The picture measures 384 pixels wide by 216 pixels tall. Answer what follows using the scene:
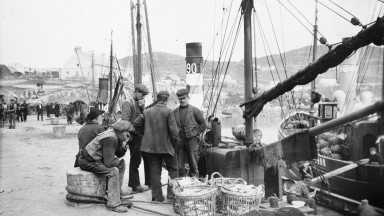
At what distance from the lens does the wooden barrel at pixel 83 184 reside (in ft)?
19.4

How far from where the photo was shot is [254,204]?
5.12m

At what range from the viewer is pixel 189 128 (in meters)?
6.79

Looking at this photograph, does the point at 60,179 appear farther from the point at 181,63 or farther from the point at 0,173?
the point at 181,63

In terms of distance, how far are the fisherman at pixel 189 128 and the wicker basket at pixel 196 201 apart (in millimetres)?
1480

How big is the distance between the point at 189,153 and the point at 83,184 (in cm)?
211

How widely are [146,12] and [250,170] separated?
40.9ft

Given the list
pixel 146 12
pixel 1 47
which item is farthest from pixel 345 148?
pixel 146 12

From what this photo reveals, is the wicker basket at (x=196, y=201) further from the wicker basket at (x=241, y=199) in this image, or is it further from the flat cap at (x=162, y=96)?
the flat cap at (x=162, y=96)

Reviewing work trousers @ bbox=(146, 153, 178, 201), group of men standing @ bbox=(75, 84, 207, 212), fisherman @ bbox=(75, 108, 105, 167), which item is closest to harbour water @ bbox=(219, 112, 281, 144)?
group of men standing @ bbox=(75, 84, 207, 212)

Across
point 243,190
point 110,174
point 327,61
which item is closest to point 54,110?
point 110,174

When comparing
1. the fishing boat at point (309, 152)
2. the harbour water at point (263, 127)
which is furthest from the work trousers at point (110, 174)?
the harbour water at point (263, 127)

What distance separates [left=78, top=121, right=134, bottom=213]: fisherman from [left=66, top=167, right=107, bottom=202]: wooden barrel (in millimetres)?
147

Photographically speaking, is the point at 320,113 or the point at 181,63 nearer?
the point at 320,113

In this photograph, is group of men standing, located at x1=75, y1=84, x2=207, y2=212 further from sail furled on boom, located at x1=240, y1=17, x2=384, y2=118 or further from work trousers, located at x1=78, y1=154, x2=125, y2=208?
sail furled on boom, located at x1=240, y1=17, x2=384, y2=118
